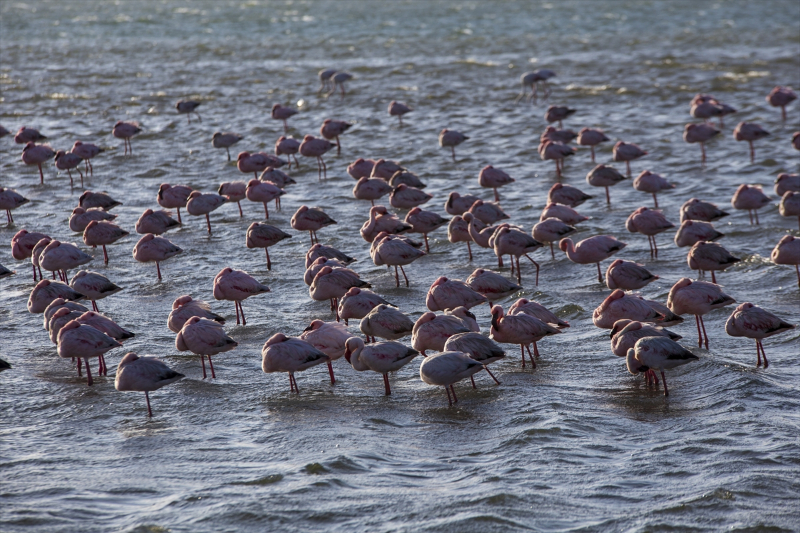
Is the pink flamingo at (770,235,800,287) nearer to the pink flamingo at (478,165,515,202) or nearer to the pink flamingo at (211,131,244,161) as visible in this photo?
the pink flamingo at (478,165,515,202)

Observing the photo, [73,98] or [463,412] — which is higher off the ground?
[73,98]

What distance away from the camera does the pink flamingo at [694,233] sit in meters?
13.2

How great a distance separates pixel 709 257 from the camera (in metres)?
12.0

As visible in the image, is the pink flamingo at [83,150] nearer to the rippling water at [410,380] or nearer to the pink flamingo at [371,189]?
the rippling water at [410,380]

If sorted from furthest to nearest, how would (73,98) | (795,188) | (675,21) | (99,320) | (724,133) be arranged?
1. (675,21)
2. (73,98)
3. (724,133)
4. (795,188)
5. (99,320)

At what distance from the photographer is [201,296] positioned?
1321 cm

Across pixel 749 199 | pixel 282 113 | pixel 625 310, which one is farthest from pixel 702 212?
pixel 282 113

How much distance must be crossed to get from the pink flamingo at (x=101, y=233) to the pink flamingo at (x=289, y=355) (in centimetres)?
577

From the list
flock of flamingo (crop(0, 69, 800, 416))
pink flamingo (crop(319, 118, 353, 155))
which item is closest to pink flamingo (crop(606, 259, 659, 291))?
flock of flamingo (crop(0, 69, 800, 416))

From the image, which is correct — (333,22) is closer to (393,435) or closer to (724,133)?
(724,133)

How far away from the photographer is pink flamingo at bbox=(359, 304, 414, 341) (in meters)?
10.5

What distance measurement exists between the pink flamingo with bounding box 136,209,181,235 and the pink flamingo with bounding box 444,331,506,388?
7.10m

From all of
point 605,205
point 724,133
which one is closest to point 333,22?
point 724,133

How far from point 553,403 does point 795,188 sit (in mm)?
8340
